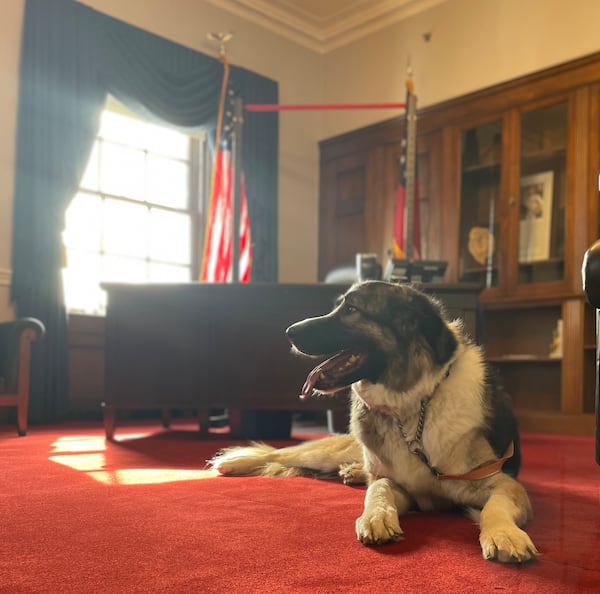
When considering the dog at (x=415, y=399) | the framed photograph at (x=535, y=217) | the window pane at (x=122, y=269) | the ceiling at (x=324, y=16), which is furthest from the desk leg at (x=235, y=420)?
the ceiling at (x=324, y=16)

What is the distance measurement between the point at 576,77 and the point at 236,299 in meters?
2.89

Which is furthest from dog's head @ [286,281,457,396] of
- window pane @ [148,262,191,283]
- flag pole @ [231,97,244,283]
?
window pane @ [148,262,191,283]

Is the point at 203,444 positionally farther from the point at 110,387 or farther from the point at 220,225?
the point at 220,225

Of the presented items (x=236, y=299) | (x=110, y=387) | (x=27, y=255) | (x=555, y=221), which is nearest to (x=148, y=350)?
(x=110, y=387)

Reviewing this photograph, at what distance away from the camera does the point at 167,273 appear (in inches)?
215

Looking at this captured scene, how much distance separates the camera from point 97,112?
4688 millimetres

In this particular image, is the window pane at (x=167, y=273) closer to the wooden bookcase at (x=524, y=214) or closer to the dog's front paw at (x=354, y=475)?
the wooden bookcase at (x=524, y=214)

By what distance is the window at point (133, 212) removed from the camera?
4.98 meters

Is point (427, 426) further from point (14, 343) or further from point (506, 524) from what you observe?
point (14, 343)

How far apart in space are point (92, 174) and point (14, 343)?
74.2 inches

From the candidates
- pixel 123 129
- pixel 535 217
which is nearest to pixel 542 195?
pixel 535 217

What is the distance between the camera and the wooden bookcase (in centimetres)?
439

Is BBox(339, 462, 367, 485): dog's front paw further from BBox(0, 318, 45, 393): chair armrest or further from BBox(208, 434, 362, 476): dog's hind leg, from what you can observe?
BBox(0, 318, 45, 393): chair armrest

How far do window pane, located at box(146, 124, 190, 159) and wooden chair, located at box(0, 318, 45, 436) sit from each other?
2302 mm
